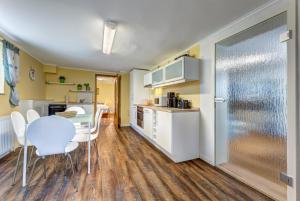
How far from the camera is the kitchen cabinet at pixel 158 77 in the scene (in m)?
3.67

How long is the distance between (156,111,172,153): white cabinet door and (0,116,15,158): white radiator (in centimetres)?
272

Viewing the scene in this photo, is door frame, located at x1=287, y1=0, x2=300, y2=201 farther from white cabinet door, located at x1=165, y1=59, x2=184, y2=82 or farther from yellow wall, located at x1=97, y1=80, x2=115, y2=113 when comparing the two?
yellow wall, located at x1=97, y1=80, x2=115, y2=113

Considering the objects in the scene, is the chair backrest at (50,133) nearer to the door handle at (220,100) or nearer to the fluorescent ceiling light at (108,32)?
the fluorescent ceiling light at (108,32)

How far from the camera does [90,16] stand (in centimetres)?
193

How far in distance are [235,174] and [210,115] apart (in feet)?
3.01

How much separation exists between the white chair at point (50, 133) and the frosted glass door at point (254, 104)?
7.25 ft

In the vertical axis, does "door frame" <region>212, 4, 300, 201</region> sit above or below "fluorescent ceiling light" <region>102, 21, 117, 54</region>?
below

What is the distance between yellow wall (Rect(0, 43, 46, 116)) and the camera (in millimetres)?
2666

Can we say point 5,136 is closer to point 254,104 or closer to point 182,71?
point 182,71

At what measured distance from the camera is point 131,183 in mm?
1871

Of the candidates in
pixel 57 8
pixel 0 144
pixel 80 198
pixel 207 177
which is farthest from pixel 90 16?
pixel 207 177

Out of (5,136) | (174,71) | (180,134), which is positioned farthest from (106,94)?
(180,134)

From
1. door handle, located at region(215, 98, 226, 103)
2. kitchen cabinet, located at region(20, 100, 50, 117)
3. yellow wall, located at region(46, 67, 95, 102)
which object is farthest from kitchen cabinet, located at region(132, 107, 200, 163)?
yellow wall, located at region(46, 67, 95, 102)

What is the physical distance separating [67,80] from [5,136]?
9.95 ft
